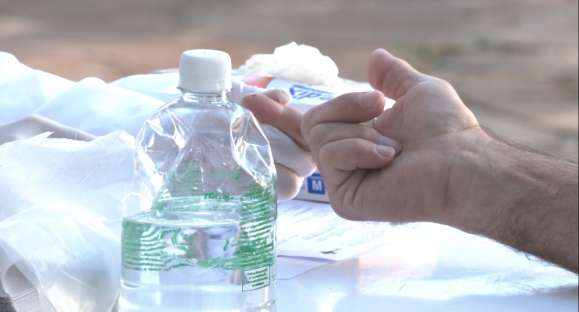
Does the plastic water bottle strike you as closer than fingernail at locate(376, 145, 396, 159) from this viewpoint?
Yes

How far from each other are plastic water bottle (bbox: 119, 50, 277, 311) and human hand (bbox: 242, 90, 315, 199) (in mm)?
230

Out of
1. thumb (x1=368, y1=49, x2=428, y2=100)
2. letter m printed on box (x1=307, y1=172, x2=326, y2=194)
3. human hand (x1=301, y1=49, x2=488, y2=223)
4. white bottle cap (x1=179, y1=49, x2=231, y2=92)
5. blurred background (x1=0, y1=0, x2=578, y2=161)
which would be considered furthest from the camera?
blurred background (x1=0, y1=0, x2=578, y2=161)

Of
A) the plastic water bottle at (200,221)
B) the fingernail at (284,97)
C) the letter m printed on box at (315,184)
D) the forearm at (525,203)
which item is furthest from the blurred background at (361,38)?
the plastic water bottle at (200,221)

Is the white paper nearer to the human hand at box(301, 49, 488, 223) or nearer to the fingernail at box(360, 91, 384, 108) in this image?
the human hand at box(301, 49, 488, 223)

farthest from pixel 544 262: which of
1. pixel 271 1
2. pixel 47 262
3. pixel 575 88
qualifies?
pixel 271 1

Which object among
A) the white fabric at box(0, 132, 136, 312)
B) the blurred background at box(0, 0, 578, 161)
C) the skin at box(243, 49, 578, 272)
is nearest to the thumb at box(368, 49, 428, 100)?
the skin at box(243, 49, 578, 272)

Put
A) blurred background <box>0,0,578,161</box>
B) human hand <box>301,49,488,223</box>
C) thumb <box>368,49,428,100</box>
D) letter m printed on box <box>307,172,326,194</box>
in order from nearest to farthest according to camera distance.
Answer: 1. human hand <box>301,49,488,223</box>
2. thumb <box>368,49,428,100</box>
3. letter m printed on box <box>307,172,326,194</box>
4. blurred background <box>0,0,578,161</box>

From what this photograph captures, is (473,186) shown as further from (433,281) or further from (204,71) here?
(204,71)

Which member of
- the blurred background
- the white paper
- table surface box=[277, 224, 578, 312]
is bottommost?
the blurred background

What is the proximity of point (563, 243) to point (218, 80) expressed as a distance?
0.47 m

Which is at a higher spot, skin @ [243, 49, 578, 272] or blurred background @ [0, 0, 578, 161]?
skin @ [243, 49, 578, 272]

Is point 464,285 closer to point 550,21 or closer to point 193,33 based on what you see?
point 193,33

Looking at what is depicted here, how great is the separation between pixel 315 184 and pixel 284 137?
15 cm

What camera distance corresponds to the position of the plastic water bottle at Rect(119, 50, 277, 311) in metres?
1.14
